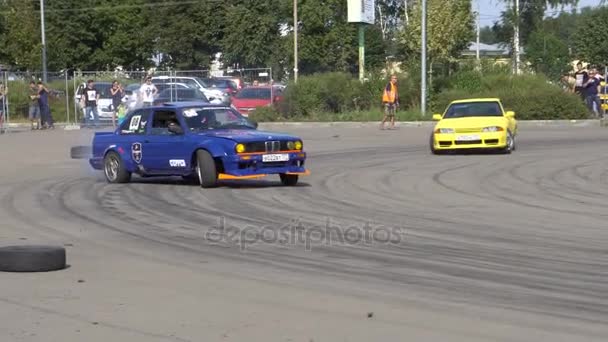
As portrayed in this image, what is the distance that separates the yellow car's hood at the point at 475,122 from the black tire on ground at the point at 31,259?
1533 cm

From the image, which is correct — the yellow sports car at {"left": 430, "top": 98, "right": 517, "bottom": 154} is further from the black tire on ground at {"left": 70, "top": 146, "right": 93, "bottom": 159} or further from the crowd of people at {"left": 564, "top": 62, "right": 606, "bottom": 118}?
the crowd of people at {"left": 564, "top": 62, "right": 606, "bottom": 118}

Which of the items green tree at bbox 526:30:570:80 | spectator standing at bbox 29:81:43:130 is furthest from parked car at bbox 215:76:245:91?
green tree at bbox 526:30:570:80

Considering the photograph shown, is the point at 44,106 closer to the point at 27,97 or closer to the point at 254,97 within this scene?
the point at 27,97

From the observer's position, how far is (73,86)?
Answer: 45.9 m

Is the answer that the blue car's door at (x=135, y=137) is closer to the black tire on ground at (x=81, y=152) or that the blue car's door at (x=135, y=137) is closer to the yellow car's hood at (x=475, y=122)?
the black tire on ground at (x=81, y=152)

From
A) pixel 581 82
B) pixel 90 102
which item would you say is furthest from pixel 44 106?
pixel 581 82

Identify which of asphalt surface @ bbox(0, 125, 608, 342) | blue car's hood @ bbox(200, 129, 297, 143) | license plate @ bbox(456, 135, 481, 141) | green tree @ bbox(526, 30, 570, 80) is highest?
green tree @ bbox(526, 30, 570, 80)

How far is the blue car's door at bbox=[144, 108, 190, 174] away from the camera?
1792 cm

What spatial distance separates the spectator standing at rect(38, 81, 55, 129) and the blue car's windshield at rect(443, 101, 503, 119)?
17.4 meters

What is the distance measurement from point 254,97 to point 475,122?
68.0ft

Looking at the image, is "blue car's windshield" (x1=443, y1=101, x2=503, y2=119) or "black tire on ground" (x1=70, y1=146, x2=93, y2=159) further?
"blue car's windshield" (x1=443, y1=101, x2=503, y2=119)

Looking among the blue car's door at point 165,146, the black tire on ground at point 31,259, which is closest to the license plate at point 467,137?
the blue car's door at point 165,146

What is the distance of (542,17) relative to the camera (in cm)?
9331

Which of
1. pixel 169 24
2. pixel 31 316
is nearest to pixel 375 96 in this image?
pixel 31 316
